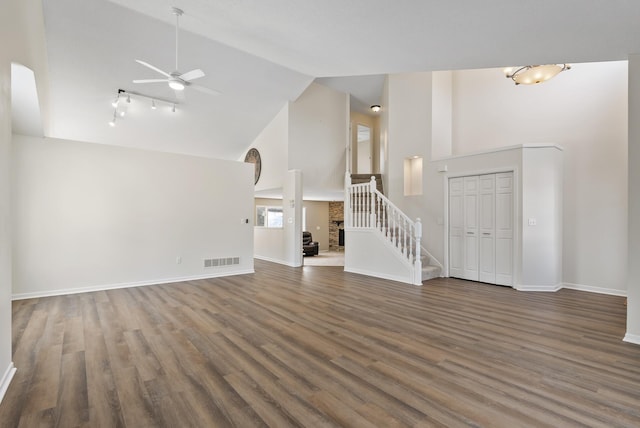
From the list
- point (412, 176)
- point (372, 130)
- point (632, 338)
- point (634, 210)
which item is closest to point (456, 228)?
point (412, 176)

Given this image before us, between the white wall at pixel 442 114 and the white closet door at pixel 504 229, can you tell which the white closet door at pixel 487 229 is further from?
the white wall at pixel 442 114

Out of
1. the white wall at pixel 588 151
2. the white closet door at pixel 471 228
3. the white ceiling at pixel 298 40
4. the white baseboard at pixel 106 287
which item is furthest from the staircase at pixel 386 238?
the white baseboard at pixel 106 287

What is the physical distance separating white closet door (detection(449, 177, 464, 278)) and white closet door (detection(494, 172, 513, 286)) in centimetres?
69

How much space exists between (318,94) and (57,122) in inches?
258

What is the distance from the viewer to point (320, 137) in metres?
8.62

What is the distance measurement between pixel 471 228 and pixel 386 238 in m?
1.73

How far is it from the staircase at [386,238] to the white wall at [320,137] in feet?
5.81

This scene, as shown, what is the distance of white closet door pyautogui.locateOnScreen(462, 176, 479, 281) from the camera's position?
602 cm

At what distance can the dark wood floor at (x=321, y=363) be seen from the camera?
188 centimetres

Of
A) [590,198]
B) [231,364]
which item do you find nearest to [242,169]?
[231,364]

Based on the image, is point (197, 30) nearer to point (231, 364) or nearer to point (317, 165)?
point (231, 364)

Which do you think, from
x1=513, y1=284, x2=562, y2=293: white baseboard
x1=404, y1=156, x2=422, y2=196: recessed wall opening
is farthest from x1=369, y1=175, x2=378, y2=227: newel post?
x1=513, y1=284, x2=562, y2=293: white baseboard

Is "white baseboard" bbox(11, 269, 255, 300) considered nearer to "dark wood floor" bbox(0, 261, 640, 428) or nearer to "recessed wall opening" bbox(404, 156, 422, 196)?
"dark wood floor" bbox(0, 261, 640, 428)

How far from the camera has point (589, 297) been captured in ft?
15.8
